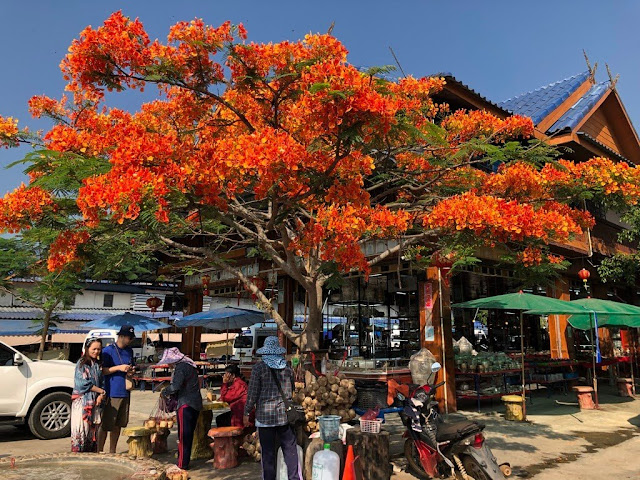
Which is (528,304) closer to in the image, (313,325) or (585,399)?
(585,399)

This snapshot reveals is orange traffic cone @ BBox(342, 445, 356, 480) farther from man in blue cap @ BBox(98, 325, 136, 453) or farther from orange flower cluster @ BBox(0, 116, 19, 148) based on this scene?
orange flower cluster @ BBox(0, 116, 19, 148)

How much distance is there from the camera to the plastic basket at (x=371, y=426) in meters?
5.49

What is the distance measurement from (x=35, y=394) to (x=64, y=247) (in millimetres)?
4273

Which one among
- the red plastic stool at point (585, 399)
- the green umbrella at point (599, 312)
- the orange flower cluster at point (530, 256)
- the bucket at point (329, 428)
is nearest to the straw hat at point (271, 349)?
the bucket at point (329, 428)

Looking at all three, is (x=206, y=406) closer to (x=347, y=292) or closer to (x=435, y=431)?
(x=435, y=431)

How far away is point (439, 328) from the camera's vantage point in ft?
33.7

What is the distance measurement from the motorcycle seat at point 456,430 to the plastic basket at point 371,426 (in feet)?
2.39

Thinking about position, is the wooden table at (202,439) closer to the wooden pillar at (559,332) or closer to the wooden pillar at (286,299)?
the wooden pillar at (286,299)

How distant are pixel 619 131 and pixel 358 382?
16869mm

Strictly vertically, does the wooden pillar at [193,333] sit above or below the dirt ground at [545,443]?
above

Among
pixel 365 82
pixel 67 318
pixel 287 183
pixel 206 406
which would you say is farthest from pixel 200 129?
pixel 67 318

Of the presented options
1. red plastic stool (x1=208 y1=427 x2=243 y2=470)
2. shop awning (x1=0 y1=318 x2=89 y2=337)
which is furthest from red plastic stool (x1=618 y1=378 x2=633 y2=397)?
shop awning (x1=0 y1=318 x2=89 y2=337)

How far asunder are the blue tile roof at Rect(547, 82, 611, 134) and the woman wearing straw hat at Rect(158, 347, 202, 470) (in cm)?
1240

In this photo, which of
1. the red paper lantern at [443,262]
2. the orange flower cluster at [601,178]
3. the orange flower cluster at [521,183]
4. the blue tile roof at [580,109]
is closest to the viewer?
the orange flower cluster at [601,178]
